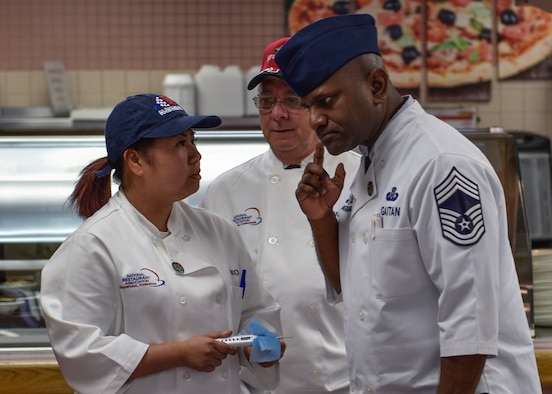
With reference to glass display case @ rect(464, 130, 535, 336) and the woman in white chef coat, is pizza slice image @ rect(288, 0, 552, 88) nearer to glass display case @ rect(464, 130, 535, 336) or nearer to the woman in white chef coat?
glass display case @ rect(464, 130, 535, 336)

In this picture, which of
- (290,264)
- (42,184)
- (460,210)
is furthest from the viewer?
(42,184)

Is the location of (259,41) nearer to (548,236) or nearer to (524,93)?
(524,93)

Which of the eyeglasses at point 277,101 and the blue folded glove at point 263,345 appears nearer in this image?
the blue folded glove at point 263,345

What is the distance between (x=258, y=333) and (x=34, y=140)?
63.2 inches

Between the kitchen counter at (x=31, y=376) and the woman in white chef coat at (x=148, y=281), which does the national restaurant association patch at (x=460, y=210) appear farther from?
the kitchen counter at (x=31, y=376)

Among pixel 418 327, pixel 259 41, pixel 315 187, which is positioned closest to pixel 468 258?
pixel 418 327

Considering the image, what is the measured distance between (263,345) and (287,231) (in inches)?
25.2

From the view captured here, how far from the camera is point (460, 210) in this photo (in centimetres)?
183

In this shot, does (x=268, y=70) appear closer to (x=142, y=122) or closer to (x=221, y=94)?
(x=142, y=122)

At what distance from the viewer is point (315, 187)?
2205mm

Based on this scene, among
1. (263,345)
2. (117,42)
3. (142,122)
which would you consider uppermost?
Answer: (117,42)

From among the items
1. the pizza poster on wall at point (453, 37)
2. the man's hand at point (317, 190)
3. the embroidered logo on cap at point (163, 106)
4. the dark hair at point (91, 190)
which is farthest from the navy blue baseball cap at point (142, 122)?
the pizza poster on wall at point (453, 37)

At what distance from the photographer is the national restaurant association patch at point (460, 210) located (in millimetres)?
1824

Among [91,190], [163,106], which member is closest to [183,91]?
[91,190]
